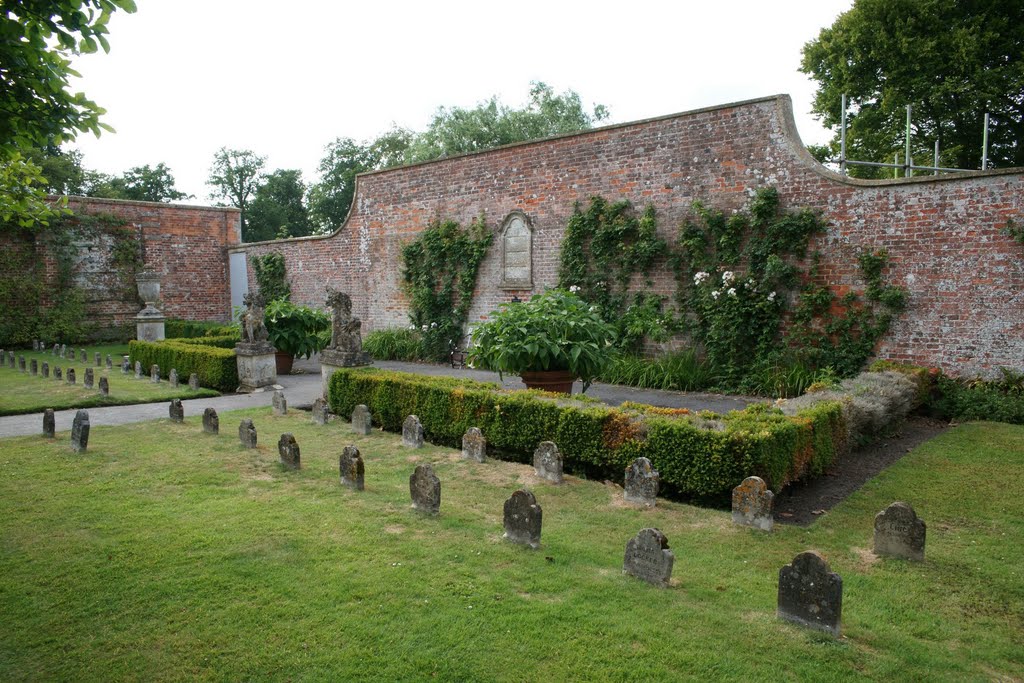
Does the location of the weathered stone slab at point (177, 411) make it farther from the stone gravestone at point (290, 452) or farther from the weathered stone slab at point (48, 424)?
the stone gravestone at point (290, 452)

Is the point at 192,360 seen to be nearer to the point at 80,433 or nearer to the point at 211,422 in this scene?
the point at 211,422

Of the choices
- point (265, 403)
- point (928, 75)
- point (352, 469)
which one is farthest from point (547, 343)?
point (928, 75)

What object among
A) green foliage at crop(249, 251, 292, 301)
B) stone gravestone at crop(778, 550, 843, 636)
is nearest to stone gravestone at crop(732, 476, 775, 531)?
stone gravestone at crop(778, 550, 843, 636)

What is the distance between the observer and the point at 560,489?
6391 millimetres

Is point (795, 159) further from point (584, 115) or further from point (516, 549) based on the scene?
point (584, 115)

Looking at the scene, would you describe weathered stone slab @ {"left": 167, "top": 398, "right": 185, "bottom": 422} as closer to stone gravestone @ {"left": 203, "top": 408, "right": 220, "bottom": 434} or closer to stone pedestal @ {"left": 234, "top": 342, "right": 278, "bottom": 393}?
stone gravestone @ {"left": 203, "top": 408, "right": 220, "bottom": 434}

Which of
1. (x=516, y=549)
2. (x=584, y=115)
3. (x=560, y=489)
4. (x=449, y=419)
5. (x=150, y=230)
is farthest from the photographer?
(x=584, y=115)

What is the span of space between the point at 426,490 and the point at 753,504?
2.69 meters

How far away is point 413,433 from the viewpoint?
26.9 feet

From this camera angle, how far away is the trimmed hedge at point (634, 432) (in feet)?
19.1

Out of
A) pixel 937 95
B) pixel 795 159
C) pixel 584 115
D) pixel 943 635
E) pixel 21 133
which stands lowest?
pixel 943 635

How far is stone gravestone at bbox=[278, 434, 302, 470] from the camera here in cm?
702

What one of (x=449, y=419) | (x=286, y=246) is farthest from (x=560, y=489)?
(x=286, y=246)

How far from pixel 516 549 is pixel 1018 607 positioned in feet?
10.3
